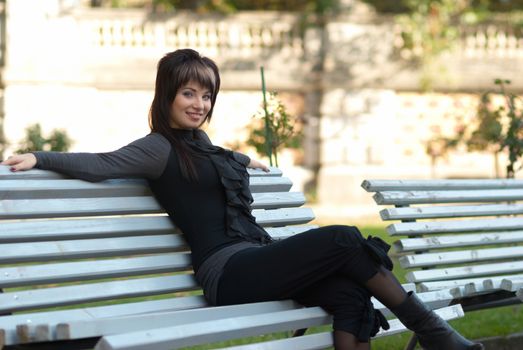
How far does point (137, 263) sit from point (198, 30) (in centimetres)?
1252

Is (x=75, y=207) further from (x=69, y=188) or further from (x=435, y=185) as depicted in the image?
(x=435, y=185)

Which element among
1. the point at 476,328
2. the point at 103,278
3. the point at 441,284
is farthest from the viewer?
the point at 476,328

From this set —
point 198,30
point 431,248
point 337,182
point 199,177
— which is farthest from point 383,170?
point 199,177

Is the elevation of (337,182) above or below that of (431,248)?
below

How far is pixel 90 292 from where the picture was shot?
373 cm

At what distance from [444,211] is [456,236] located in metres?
0.13

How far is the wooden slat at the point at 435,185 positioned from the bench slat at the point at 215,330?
3.99ft

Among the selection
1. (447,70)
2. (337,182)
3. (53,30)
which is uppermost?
(53,30)

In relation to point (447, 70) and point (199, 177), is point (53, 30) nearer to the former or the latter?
point (447, 70)

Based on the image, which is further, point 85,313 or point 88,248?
point 88,248

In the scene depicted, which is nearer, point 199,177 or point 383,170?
point 199,177

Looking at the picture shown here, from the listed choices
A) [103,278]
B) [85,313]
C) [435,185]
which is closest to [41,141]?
[435,185]

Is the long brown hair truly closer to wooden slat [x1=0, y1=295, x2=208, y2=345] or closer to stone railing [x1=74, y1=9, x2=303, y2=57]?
wooden slat [x1=0, y1=295, x2=208, y2=345]

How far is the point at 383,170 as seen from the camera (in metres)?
16.5
